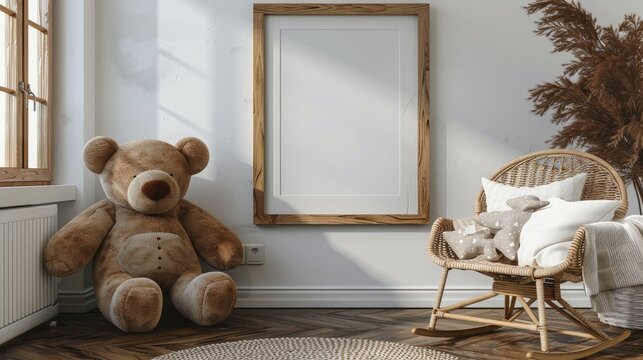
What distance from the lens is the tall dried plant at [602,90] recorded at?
2.69 meters

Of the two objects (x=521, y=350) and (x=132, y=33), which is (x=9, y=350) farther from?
(x=521, y=350)

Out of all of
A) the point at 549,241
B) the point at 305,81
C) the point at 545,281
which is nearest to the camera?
the point at 549,241

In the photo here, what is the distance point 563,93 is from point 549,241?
822 mm

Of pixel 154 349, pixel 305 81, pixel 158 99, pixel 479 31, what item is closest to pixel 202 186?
pixel 158 99

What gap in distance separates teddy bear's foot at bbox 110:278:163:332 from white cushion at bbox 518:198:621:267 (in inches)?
55.7

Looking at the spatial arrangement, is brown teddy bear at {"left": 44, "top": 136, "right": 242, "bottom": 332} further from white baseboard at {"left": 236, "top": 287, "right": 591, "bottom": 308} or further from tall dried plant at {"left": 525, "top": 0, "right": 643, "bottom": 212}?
tall dried plant at {"left": 525, "top": 0, "right": 643, "bottom": 212}

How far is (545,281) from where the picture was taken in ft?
8.29

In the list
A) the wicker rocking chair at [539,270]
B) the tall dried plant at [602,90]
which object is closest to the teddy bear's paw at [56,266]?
the wicker rocking chair at [539,270]

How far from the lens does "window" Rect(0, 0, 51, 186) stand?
267cm

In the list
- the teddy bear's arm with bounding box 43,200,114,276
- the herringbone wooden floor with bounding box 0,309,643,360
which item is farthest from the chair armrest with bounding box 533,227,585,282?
the teddy bear's arm with bounding box 43,200,114,276

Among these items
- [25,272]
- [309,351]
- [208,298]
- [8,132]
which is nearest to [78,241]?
[25,272]

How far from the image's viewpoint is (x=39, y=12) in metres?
2.98

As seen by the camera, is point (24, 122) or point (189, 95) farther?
point (189, 95)

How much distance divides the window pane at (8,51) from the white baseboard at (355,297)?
1.41 meters
